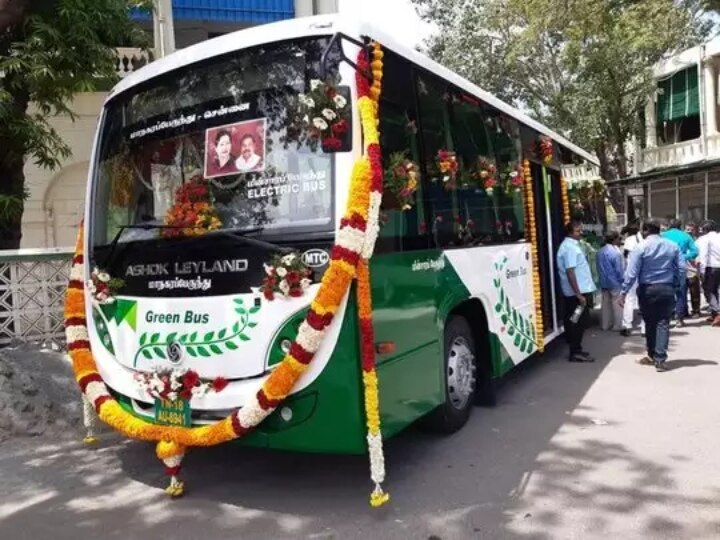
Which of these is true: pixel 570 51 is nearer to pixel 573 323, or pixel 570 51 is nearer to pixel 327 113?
pixel 573 323

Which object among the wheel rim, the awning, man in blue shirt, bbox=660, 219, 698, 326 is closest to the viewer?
the wheel rim

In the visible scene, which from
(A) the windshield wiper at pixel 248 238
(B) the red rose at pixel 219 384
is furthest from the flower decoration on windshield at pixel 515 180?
(B) the red rose at pixel 219 384

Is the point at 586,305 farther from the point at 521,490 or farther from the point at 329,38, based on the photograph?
the point at 329,38

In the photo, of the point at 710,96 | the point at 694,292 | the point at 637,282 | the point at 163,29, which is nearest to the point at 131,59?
the point at 163,29

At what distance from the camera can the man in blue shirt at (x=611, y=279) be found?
9.98 meters

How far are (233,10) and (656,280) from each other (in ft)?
33.0

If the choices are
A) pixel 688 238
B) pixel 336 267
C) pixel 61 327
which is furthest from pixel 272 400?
pixel 688 238

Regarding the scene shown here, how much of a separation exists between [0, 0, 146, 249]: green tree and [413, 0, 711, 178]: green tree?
15.5 m

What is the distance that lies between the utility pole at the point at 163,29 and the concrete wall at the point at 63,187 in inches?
52.5

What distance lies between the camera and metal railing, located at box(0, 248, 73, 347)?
6965 millimetres

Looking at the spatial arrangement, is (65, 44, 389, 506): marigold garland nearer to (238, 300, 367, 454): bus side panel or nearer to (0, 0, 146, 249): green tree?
(238, 300, 367, 454): bus side panel

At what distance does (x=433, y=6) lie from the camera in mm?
22469

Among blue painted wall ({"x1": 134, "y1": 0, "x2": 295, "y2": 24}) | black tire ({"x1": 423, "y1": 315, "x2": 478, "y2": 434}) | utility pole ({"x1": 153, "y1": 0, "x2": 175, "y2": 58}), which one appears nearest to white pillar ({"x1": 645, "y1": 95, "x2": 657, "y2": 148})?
blue painted wall ({"x1": 134, "y1": 0, "x2": 295, "y2": 24})

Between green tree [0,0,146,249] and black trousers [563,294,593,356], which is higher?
green tree [0,0,146,249]
